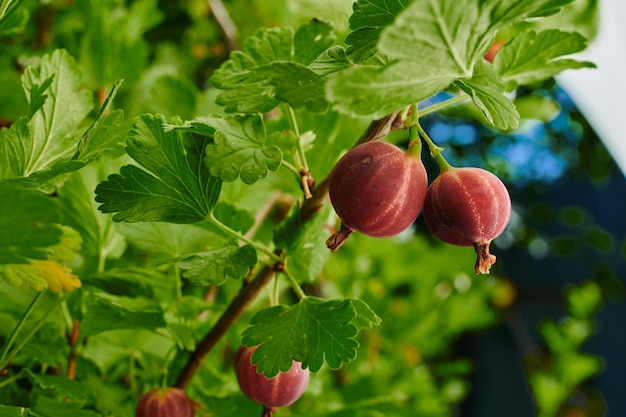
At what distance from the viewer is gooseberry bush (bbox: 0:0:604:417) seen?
0.28m

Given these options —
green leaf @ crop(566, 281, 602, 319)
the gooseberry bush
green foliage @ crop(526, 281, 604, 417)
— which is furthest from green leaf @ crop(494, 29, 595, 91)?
green leaf @ crop(566, 281, 602, 319)

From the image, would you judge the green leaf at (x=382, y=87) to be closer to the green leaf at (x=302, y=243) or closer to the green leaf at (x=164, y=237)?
the green leaf at (x=302, y=243)

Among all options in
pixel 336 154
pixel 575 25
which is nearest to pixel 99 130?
pixel 336 154

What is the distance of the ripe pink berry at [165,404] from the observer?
430 millimetres

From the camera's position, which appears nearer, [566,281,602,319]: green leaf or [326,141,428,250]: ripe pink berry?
[326,141,428,250]: ripe pink berry

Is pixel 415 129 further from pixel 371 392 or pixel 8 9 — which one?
pixel 371 392

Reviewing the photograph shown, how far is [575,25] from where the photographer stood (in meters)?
0.67

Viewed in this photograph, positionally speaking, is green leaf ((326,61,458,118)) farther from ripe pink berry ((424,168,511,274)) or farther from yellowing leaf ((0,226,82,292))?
yellowing leaf ((0,226,82,292))

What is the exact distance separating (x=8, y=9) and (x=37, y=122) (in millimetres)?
77

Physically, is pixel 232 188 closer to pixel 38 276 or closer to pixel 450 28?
Result: pixel 38 276

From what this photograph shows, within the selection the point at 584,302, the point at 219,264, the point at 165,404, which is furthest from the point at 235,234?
the point at 584,302

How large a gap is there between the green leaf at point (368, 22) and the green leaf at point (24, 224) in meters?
0.17

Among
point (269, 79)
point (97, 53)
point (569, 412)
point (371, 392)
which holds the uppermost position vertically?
point (269, 79)

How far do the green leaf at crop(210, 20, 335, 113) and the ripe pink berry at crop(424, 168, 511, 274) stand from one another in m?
0.08
